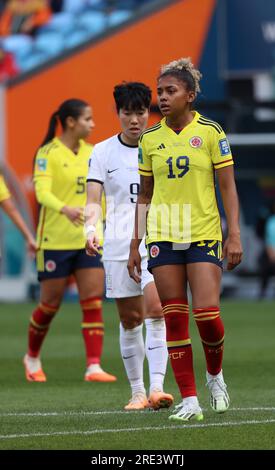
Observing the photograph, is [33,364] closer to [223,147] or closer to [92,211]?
Result: [92,211]

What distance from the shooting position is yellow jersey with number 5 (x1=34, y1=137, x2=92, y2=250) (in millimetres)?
11742

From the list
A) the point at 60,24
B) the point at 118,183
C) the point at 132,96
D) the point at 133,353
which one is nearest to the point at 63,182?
the point at 118,183

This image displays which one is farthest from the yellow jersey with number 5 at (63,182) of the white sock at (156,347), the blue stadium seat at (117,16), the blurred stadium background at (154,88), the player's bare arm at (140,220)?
the blue stadium seat at (117,16)

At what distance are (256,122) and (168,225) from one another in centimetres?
1855

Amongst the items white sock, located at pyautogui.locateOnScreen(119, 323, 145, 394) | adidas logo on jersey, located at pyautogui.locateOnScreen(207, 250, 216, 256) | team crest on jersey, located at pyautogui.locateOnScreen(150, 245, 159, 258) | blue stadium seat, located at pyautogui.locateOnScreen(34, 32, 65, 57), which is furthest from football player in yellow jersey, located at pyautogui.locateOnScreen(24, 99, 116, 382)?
blue stadium seat, located at pyautogui.locateOnScreen(34, 32, 65, 57)

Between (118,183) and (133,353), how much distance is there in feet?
3.96

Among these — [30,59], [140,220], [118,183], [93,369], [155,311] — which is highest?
[30,59]

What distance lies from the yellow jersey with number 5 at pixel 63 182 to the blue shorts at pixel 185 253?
3.47m

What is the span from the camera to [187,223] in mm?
8180

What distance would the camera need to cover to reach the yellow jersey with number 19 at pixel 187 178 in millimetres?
8141

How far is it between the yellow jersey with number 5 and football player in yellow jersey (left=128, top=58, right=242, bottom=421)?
3.50 metres

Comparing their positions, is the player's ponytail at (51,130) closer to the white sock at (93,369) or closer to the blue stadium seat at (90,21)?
the white sock at (93,369)

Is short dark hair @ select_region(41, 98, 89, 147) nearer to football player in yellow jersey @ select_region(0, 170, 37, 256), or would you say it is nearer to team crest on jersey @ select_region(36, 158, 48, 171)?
team crest on jersey @ select_region(36, 158, 48, 171)
